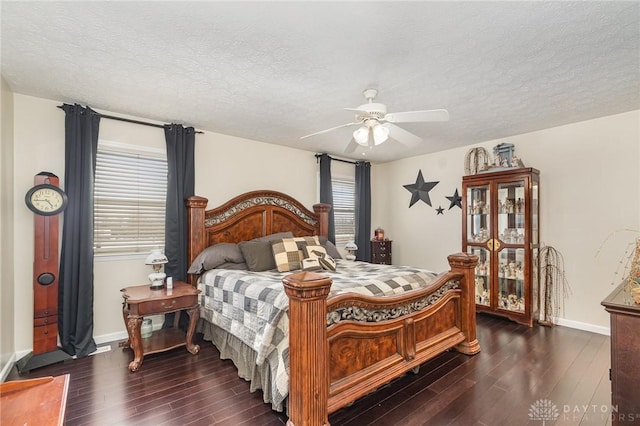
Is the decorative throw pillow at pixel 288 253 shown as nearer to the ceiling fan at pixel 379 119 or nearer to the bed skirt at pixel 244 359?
the bed skirt at pixel 244 359

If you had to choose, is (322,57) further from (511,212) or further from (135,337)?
(511,212)

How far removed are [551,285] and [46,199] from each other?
228 inches

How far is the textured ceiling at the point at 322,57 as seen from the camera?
1.73 m

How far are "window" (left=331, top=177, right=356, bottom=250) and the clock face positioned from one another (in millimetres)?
3734

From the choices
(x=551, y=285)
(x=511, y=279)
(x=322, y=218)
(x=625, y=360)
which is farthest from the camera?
(x=322, y=218)

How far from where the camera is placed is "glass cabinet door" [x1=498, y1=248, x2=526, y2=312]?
12.9 feet

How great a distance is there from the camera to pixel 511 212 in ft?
13.4

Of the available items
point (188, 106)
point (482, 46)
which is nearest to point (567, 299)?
point (482, 46)

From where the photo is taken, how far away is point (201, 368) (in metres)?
2.74

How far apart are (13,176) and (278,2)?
3014 millimetres

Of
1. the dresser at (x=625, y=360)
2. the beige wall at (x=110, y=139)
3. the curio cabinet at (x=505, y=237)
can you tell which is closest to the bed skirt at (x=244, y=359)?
the beige wall at (x=110, y=139)

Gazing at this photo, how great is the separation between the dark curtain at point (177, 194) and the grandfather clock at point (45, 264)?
980 millimetres

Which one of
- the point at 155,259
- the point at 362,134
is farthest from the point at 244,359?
the point at 362,134

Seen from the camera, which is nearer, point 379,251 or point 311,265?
point 311,265
